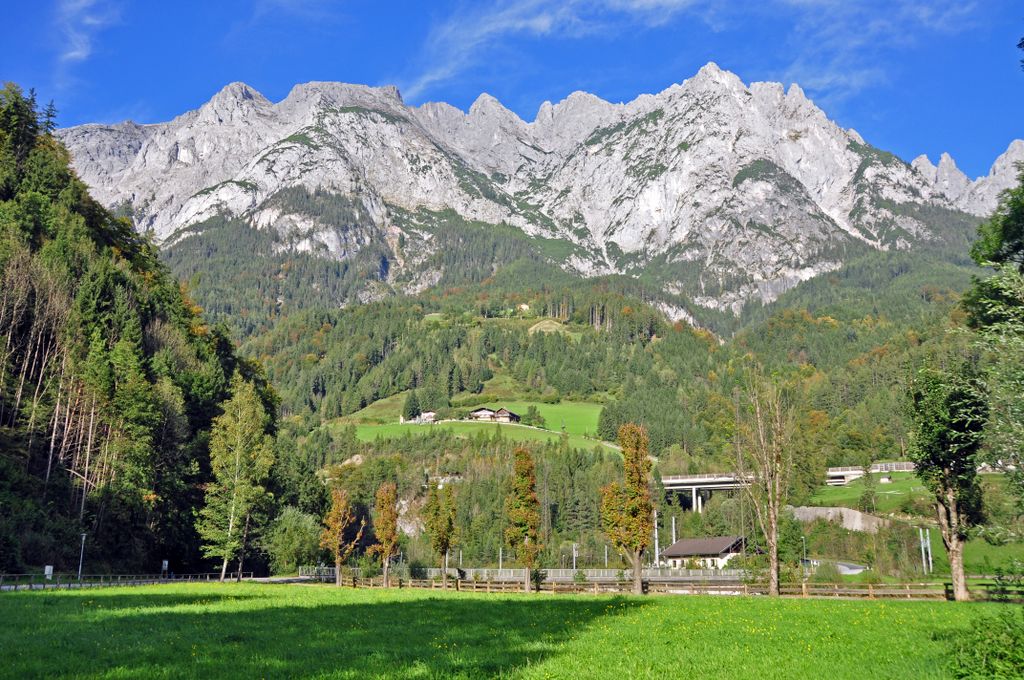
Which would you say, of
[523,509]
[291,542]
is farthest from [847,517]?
[291,542]

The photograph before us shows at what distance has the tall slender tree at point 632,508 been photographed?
179ft

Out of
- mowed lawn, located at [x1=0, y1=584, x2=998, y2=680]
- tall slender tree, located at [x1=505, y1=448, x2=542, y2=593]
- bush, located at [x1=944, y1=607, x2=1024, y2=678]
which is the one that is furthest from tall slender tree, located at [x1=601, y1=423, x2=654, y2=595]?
bush, located at [x1=944, y1=607, x2=1024, y2=678]

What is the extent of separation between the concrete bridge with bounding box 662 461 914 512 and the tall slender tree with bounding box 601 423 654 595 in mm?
92092

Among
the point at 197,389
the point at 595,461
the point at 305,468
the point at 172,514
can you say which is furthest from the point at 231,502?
the point at 595,461

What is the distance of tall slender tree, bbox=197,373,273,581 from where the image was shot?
219ft

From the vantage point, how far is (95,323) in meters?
70.9

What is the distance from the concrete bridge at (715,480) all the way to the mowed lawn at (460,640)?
116882 millimetres

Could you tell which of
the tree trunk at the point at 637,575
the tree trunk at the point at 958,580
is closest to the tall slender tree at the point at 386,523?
the tree trunk at the point at 637,575

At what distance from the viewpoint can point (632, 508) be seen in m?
55.3

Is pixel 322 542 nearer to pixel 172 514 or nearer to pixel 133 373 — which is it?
pixel 172 514

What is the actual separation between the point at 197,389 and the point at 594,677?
3044 inches

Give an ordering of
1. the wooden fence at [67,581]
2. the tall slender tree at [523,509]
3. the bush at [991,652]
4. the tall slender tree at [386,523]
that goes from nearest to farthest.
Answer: the bush at [991,652]
the wooden fence at [67,581]
the tall slender tree at [523,509]
the tall slender tree at [386,523]

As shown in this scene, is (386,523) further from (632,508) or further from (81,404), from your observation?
(632,508)

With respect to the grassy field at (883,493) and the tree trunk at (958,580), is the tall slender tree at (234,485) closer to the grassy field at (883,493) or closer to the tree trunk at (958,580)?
the tree trunk at (958,580)
